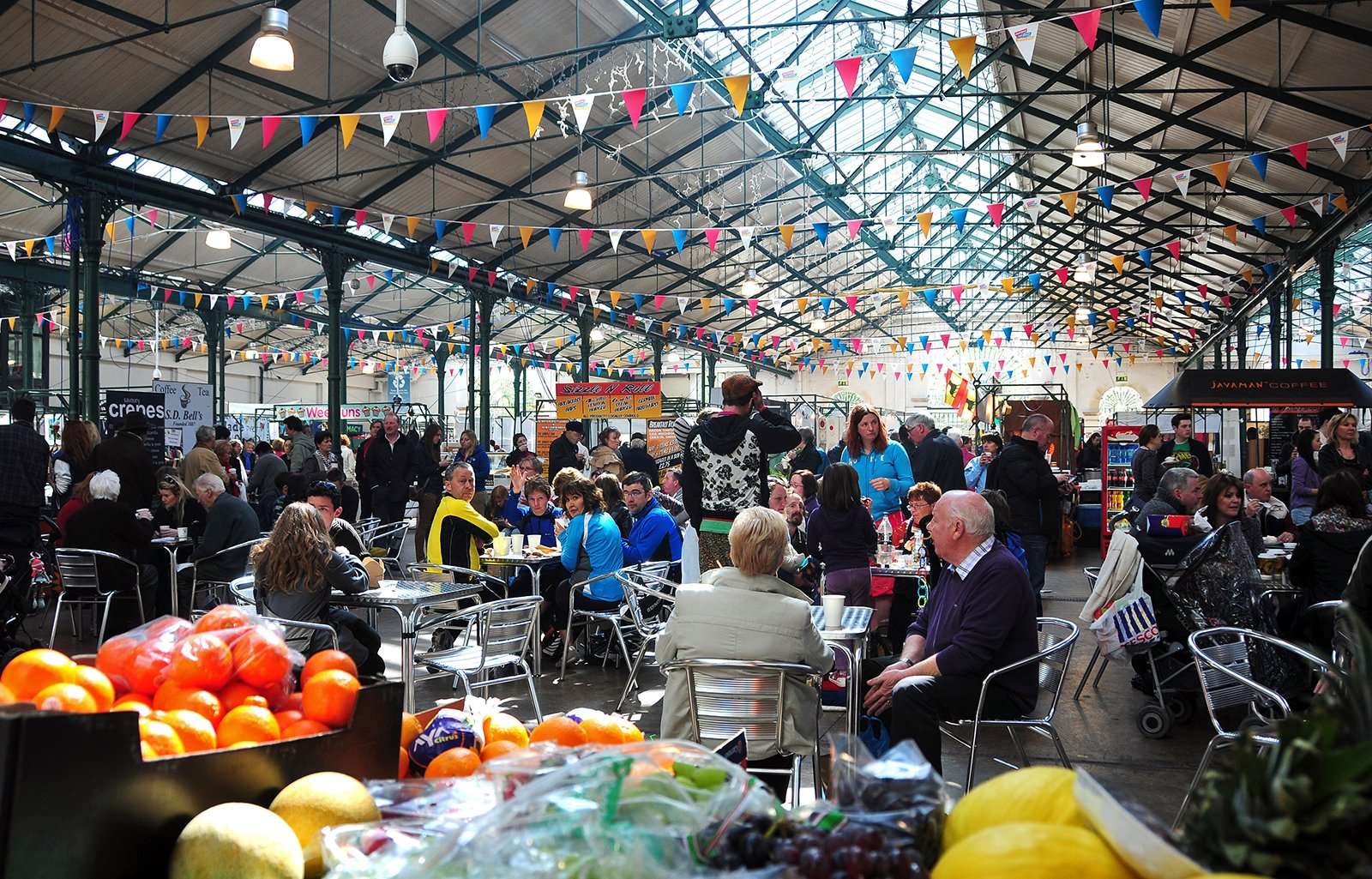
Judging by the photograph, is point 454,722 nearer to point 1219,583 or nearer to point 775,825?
point 775,825

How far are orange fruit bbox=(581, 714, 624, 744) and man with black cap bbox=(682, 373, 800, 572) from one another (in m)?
3.79

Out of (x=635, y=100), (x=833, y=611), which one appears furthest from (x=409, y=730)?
(x=635, y=100)

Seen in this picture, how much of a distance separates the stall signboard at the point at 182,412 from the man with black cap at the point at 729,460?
7.61 meters

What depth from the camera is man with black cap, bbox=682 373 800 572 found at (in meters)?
5.55

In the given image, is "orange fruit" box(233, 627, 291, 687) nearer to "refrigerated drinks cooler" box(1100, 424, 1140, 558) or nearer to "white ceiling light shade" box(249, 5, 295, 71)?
"white ceiling light shade" box(249, 5, 295, 71)

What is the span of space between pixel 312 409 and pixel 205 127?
17830 millimetres

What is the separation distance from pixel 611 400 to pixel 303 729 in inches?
613

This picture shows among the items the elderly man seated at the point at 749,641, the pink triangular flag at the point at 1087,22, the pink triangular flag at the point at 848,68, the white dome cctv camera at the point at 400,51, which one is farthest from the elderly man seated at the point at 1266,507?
the white dome cctv camera at the point at 400,51

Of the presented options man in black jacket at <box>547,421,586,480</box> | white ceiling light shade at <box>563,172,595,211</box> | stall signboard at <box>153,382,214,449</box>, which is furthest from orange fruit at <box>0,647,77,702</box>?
man in black jacket at <box>547,421,586,480</box>

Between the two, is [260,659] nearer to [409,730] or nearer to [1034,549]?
[409,730]

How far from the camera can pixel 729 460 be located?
559cm

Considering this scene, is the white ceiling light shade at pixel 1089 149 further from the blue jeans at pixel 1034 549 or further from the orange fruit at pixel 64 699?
the orange fruit at pixel 64 699

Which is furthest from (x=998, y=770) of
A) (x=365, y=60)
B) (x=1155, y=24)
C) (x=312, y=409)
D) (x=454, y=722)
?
(x=312, y=409)

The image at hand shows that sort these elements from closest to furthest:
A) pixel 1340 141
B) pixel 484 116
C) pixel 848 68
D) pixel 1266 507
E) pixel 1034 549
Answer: pixel 1034 549 < pixel 1266 507 < pixel 848 68 < pixel 484 116 < pixel 1340 141
